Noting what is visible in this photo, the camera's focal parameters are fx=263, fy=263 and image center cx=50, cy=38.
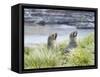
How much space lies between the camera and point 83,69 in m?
2.25

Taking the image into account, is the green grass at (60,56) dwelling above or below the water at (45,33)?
below

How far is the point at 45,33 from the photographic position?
6.97ft

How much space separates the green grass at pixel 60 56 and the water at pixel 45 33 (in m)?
0.04

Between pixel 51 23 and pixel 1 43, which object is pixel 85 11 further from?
pixel 1 43

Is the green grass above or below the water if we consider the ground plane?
below

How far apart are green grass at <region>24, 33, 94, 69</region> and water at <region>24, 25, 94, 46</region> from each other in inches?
1.6

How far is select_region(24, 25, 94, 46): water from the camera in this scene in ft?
6.74

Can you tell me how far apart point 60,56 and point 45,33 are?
231 millimetres

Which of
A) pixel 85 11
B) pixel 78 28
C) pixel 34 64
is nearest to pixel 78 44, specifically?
pixel 78 28

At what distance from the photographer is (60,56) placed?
7.13ft

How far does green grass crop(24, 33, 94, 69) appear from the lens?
6.81 ft

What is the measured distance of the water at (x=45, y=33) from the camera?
206 centimetres

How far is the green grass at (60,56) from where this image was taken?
6.81 ft

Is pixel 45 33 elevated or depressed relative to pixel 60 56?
elevated
